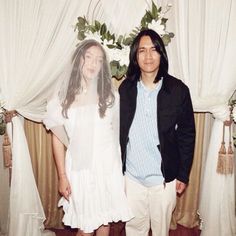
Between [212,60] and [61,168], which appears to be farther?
[212,60]

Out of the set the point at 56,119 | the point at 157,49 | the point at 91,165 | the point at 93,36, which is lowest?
the point at 91,165

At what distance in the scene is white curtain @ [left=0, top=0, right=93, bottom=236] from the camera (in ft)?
6.82

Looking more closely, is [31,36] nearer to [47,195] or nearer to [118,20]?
[118,20]

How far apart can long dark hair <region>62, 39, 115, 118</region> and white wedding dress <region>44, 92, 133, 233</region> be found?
0.03 metres

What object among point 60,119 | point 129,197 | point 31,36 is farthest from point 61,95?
point 129,197

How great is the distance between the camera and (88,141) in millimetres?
1762

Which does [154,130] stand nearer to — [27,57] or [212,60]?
[212,60]

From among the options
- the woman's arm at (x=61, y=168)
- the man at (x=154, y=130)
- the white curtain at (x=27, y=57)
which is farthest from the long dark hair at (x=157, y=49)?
the woman's arm at (x=61, y=168)

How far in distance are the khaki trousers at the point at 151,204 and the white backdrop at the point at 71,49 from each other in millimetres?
437

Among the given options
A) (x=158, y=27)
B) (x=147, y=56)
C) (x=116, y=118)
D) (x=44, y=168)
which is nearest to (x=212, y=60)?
(x=158, y=27)

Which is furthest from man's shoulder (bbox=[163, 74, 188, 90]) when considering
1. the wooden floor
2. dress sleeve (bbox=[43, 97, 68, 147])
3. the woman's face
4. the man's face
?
the wooden floor

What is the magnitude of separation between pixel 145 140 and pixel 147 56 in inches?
18.3

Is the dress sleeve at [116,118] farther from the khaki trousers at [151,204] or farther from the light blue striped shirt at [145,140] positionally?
the khaki trousers at [151,204]

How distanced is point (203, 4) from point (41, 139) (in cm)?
147
